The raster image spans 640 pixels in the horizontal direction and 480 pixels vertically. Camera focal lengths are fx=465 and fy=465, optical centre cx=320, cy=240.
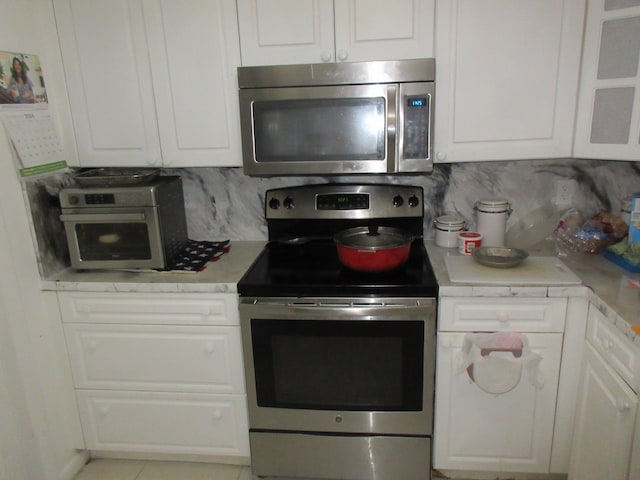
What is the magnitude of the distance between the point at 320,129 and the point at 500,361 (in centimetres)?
110

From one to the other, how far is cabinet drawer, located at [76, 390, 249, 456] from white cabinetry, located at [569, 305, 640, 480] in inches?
50.2

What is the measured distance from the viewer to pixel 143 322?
6.20 ft

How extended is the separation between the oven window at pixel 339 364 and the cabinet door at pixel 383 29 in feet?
3.34

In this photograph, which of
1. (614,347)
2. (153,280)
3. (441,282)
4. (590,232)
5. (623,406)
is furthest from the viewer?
(590,232)

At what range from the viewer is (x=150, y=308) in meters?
1.87

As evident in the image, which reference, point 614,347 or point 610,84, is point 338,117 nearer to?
point 610,84

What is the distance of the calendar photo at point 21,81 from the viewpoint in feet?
5.47

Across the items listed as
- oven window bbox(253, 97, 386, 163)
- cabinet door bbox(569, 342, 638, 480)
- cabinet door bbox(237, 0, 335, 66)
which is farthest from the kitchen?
cabinet door bbox(569, 342, 638, 480)

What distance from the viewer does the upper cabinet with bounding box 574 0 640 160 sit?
1.58m

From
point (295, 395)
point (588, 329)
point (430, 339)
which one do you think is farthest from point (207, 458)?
point (588, 329)

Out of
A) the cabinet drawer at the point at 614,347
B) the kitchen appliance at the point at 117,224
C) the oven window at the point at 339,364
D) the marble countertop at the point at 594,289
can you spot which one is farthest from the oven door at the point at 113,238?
the cabinet drawer at the point at 614,347

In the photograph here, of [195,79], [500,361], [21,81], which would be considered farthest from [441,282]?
[21,81]

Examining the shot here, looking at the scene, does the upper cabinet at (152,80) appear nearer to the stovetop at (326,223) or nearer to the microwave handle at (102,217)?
the microwave handle at (102,217)

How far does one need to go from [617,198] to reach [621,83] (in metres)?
0.62
